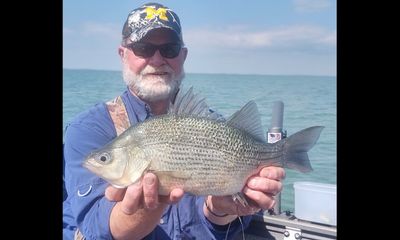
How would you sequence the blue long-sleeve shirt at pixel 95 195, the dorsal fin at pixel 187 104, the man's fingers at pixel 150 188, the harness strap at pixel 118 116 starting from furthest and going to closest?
the harness strap at pixel 118 116 → the blue long-sleeve shirt at pixel 95 195 → the dorsal fin at pixel 187 104 → the man's fingers at pixel 150 188

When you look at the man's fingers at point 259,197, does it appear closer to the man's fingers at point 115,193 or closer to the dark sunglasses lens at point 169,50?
the man's fingers at point 115,193

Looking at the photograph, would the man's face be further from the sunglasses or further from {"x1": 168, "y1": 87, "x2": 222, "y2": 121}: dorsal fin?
{"x1": 168, "y1": 87, "x2": 222, "y2": 121}: dorsal fin

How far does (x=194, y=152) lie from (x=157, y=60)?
19.4 inches

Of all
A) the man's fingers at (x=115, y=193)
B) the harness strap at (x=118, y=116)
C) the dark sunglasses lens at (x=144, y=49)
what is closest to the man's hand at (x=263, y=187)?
the man's fingers at (x=115, y=193)

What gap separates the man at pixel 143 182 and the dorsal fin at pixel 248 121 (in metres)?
0.11

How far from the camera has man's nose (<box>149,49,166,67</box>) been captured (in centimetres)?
141

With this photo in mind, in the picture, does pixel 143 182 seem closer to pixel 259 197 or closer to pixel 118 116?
pixel 259 197

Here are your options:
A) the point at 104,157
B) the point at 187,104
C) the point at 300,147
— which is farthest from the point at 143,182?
the point at 300,147

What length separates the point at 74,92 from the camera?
5371 millimetres

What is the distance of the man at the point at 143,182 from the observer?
1.06 metres

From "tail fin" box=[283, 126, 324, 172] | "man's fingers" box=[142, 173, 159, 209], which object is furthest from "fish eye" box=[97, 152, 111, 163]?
"tail fin" box=[283, 126, 324, 172]
